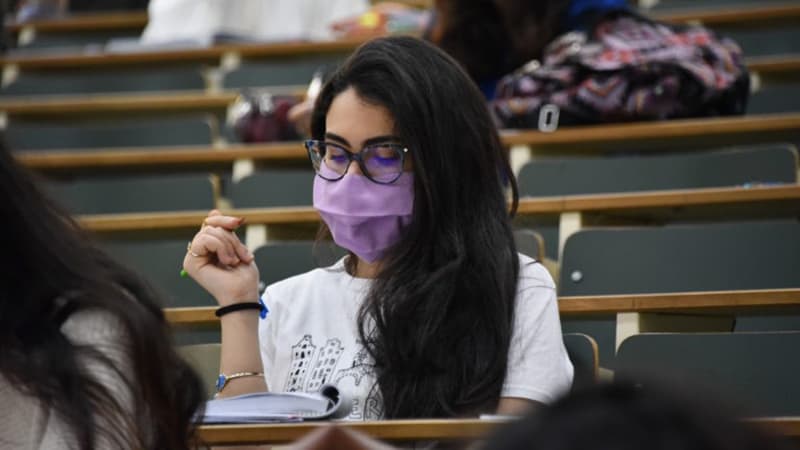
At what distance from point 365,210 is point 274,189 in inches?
59.1

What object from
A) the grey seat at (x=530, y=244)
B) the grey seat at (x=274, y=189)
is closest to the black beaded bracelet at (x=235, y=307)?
the grey seat at (x=530, y=244)

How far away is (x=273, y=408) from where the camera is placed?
173cm

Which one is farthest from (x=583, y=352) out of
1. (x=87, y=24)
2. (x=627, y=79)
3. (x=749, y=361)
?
(x=87, y=24)

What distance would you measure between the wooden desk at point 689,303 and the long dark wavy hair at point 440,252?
13.4 inches

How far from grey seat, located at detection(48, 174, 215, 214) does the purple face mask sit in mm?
1466

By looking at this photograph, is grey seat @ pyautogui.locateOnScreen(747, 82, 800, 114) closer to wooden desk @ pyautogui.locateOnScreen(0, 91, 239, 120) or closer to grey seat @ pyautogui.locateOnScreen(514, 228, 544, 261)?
grey seat @ pyautogui.locateOnScreen(514, 228, 544, 261)

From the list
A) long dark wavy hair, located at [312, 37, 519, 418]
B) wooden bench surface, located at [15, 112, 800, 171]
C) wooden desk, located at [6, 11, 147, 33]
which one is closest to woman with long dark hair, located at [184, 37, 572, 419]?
long dark wavy hair, located at [312, 37, 519, 418]

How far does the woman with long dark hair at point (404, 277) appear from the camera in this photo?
6.31ft

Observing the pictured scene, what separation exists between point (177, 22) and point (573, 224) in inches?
111

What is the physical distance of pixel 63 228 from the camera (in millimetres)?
1482

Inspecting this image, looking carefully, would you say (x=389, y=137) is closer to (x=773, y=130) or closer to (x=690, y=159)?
(x=690, y=159)

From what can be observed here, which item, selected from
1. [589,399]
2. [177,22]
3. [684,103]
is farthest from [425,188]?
[177,22]

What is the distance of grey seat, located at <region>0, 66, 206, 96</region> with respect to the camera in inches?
195

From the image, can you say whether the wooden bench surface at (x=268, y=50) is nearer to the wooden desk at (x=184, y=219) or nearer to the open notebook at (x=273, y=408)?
Answer: the wooden desk at (x=184, y=219)
